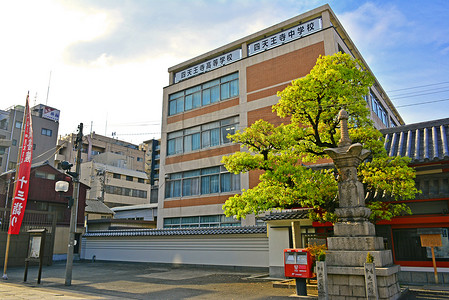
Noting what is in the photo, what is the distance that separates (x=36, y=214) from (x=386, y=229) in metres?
25.1

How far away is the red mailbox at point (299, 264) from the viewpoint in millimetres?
11047

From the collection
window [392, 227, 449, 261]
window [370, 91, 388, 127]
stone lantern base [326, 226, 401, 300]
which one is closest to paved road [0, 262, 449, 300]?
window [392, 227, 449, 261]

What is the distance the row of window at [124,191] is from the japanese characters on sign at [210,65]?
34.4 metres

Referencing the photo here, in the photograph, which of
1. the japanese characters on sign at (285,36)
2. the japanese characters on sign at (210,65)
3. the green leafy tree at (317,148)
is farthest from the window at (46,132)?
the green leafy tree at (317,148)

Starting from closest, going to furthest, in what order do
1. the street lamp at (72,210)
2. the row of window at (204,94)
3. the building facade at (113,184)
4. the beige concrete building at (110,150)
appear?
1. the street lamp at (72,210)
2. the row of window at (204,94)
3. the building facade at (113,184)
4. the beige concrete building at (110,150)

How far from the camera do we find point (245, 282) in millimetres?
15367

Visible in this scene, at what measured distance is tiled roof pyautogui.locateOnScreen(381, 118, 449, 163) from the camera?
481 inches

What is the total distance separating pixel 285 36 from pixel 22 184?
21.4 m

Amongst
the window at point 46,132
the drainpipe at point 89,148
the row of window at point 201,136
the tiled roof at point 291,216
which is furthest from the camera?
the drainpipe at point 89,148

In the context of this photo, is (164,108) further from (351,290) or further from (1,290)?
(351,290)

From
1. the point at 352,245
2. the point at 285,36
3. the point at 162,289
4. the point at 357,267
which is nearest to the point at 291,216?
the point at 352,245

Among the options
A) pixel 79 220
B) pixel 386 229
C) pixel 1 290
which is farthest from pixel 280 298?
pixel 79 220

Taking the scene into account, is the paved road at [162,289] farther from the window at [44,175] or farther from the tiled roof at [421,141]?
the window at [44,175]

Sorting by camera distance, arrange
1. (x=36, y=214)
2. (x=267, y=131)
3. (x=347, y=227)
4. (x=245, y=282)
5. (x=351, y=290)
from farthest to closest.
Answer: (x=36, y=214)
(x=245, y=282)
(x=267, y=131)
(x=347, y=227)
(x=351, y=290)
